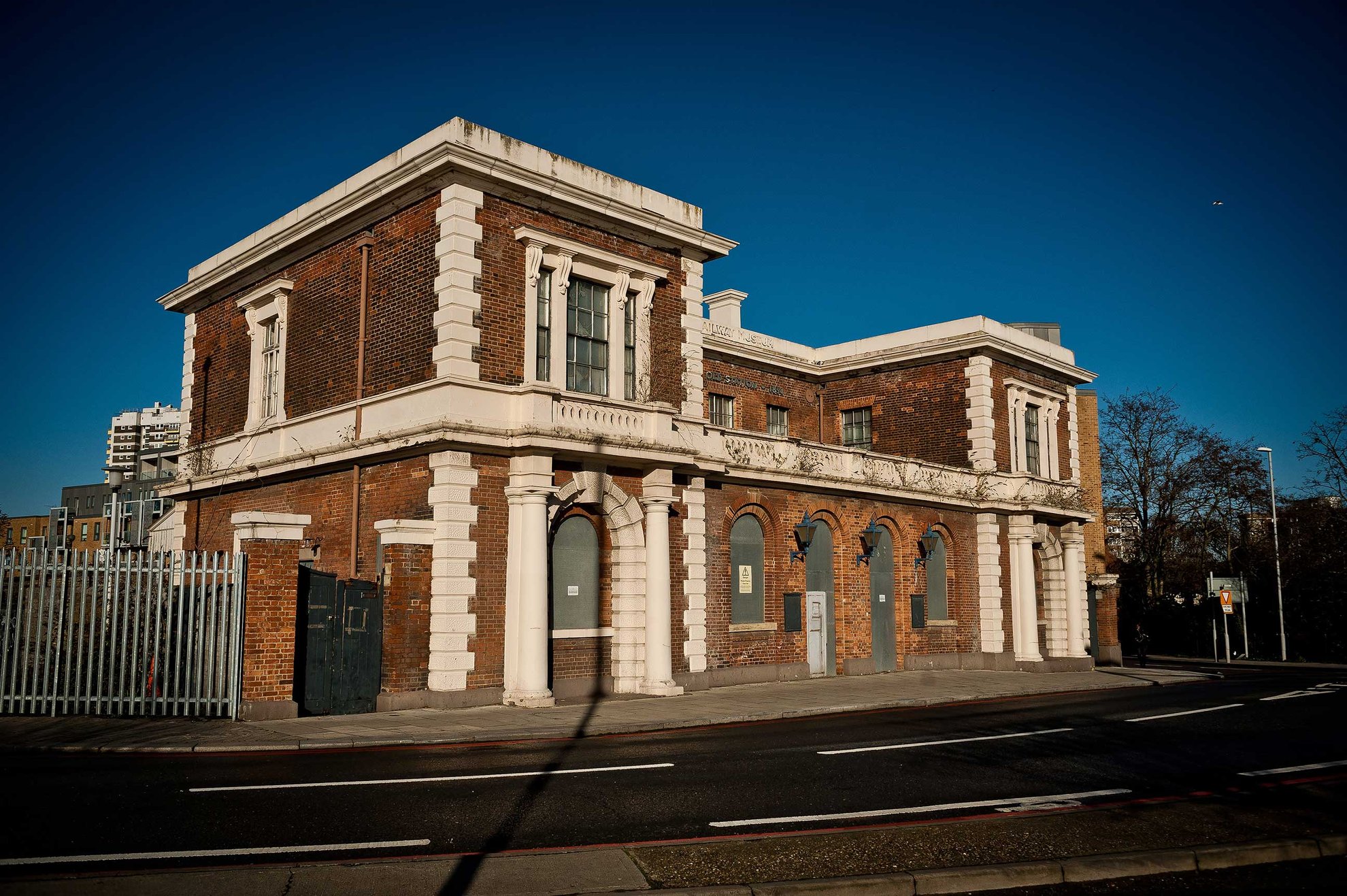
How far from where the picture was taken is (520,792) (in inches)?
340

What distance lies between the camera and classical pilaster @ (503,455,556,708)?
16.5 metres

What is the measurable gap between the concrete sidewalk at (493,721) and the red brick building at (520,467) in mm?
803

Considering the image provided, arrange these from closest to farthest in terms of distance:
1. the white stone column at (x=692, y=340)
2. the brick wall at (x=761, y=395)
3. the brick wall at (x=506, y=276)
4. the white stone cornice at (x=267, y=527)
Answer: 1. the white stone cornice at (x=267, y=527)
2. the brick wall at (x=506, y=276)
3. the white stone column at (x=692, y=340)
4. the brick wall at (x=761, y=395)

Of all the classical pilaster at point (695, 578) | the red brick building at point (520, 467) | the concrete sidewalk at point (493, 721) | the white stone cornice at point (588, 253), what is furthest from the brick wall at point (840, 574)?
the white stone cornice at point (588, 253)

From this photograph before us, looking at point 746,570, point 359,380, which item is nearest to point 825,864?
point 359,380

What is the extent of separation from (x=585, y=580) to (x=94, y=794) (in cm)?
1092

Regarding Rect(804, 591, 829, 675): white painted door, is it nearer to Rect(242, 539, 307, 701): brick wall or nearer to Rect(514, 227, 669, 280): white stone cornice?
Rect(514, 227, 669, 280): white stone cornice

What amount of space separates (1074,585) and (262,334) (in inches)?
969

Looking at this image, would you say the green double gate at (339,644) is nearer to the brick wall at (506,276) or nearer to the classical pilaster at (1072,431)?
the brick wall at (506,276)

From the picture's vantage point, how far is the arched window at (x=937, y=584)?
27547 millimetres

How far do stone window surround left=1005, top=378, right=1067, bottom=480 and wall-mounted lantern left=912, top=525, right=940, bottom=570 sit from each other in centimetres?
390

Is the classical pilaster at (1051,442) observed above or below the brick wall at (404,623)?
above

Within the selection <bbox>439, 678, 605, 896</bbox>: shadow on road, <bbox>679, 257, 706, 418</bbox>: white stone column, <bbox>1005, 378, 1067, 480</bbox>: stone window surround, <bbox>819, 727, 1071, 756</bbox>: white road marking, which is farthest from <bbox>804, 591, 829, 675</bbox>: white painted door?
<bbox>439, 678, 605, 896</bbox>: shadow on road

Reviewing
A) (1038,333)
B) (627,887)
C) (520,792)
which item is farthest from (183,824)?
(1038,333)
